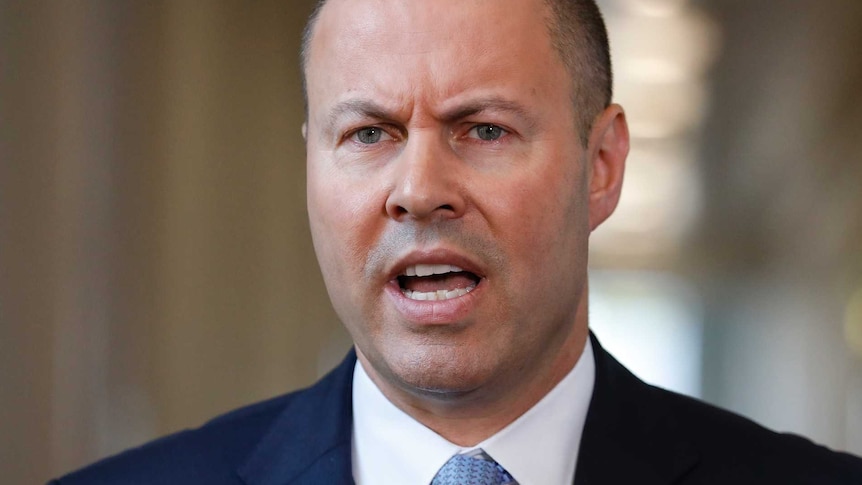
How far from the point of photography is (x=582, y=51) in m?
1.97

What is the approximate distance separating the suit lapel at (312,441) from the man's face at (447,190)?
0.45ft

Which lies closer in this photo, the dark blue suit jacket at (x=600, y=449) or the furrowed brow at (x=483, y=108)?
the furrowed brow at (x=483, y=108)

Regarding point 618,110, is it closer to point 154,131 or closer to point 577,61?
point 577,61

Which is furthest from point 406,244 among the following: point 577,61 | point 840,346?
point 840,346

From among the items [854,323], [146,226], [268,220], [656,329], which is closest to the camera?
[146,226]

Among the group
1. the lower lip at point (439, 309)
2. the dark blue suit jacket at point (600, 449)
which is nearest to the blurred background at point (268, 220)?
the dark blue suit jacket at point (600, 449)

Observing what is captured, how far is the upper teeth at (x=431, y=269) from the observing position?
5.76 ft

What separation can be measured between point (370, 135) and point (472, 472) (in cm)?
52

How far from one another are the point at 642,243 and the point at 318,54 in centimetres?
389

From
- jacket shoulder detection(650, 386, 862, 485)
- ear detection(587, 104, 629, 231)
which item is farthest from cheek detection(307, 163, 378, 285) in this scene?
jacket shoulder detection(650, 386, 862, 485)

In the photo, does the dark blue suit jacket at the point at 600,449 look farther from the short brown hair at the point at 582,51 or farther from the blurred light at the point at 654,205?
the blurred light at the point at 654,205

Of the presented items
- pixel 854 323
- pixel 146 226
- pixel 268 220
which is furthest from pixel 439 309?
pixel 854 323

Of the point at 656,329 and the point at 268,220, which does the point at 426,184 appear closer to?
the point at 268,220

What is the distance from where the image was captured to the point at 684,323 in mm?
5531
